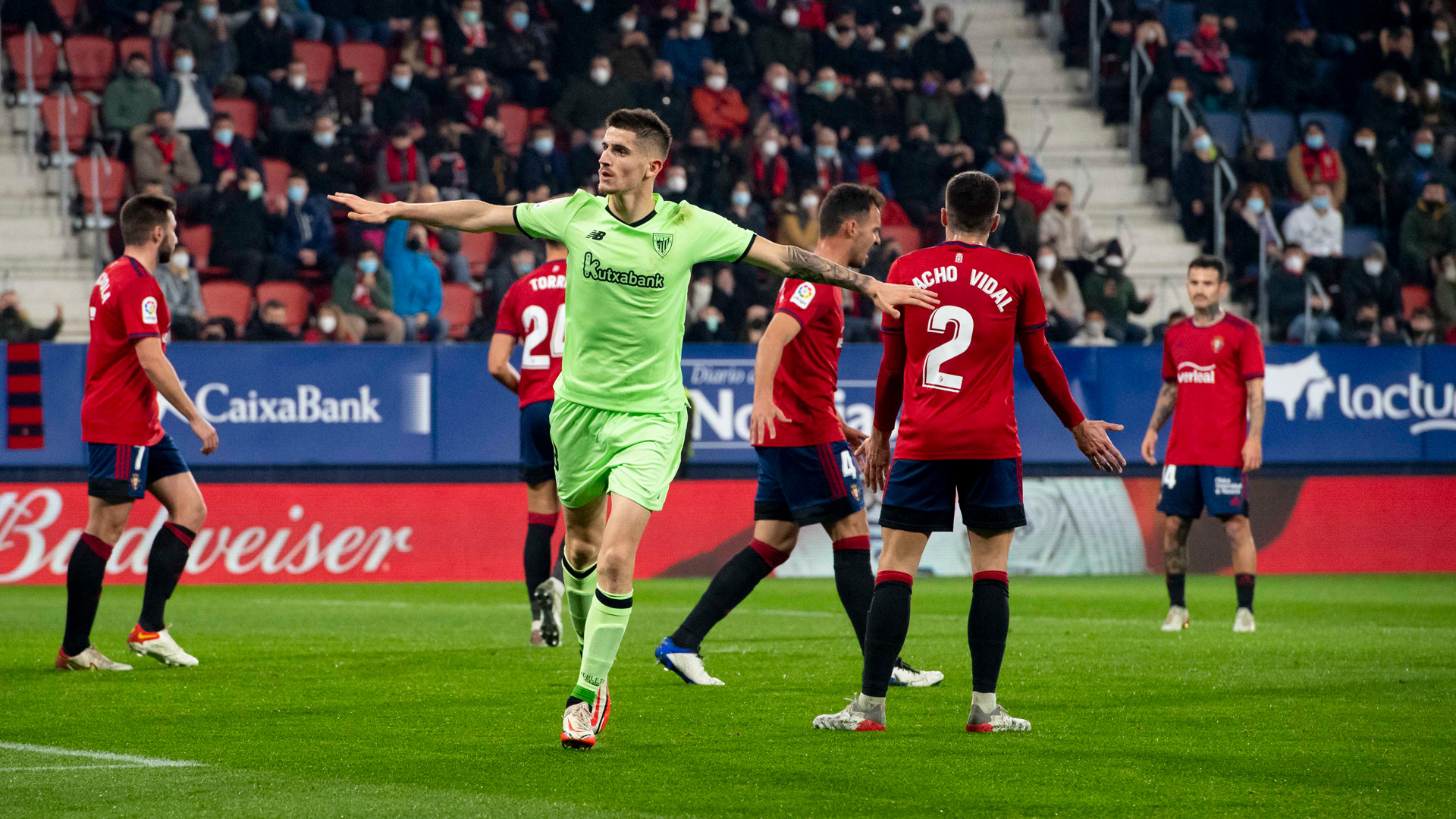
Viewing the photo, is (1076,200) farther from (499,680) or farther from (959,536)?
(499,680)

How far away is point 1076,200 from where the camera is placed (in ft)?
79.8

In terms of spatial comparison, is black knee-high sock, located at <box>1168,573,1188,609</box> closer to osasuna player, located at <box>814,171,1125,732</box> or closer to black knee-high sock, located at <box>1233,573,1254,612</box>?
black knee-high sock, located at <box>1233,573,1254,612</box>

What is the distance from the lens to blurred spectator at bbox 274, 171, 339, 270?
19031mm

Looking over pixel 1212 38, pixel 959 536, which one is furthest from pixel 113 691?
pixel 1212 38

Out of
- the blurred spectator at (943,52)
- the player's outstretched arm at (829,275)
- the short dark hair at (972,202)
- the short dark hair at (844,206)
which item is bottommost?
the player's outstretched arm at (829,275)

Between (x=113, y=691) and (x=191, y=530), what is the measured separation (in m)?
1.41

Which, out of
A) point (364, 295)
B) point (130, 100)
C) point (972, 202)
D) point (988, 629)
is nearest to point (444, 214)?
point (972, 202)

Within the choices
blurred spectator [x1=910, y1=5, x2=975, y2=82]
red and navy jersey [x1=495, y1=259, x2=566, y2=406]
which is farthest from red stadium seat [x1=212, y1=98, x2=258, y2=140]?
red and navy jersey [x1=495, y1=259, x2=566, y2=406]

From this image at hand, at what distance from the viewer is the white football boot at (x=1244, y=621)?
11.4 m

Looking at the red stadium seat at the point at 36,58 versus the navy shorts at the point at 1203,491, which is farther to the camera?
the red stadium seat at the point at 36,58

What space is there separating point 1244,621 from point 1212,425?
50.1 inches

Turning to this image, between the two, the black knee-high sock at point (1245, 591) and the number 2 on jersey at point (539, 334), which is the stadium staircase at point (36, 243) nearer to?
the number 2 on jersey at point (539, 334)

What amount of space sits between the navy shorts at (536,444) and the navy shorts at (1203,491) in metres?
4.05

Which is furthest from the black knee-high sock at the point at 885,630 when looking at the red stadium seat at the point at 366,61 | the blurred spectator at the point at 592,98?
the red stadium seat at the point at 366,61
